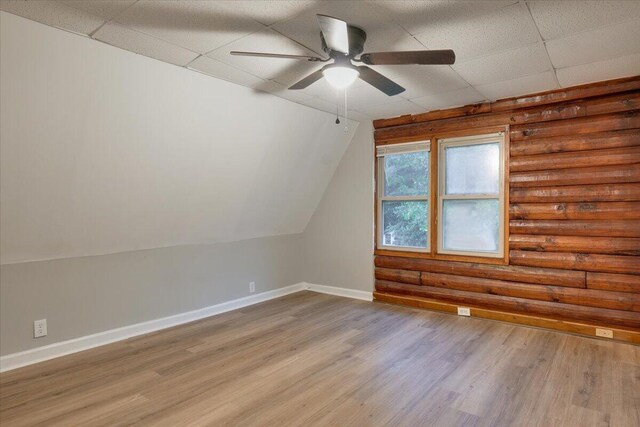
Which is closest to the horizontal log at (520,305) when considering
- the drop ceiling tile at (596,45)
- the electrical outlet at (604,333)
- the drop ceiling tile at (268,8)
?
the electrical outlet at (604,333)

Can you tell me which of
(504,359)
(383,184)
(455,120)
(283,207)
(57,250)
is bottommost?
(504,359)

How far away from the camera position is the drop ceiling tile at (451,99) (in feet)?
11.9

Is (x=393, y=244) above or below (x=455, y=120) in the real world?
below

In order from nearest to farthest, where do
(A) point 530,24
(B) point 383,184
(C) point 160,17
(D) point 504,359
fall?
(C) point 160,17
(A) point 530,24
(D) point 504,359
(B) point 383,184

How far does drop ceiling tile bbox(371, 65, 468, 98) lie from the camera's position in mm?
2929

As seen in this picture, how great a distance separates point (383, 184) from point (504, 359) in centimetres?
259

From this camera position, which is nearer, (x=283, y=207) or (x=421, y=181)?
(x=421, y=181)

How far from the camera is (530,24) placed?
2.28 meters

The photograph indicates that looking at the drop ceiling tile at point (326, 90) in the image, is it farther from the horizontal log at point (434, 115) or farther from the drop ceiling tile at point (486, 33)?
the horizontal log at point (434, 115)

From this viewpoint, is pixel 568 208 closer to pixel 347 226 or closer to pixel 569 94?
pixel 569 94

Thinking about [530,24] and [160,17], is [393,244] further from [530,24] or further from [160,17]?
[160,17]

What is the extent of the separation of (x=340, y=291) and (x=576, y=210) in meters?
3.03

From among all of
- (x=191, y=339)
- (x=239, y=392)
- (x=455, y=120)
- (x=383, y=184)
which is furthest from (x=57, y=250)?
(x=455, y=120)

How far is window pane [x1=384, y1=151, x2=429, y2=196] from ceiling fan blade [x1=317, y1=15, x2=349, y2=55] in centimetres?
263
